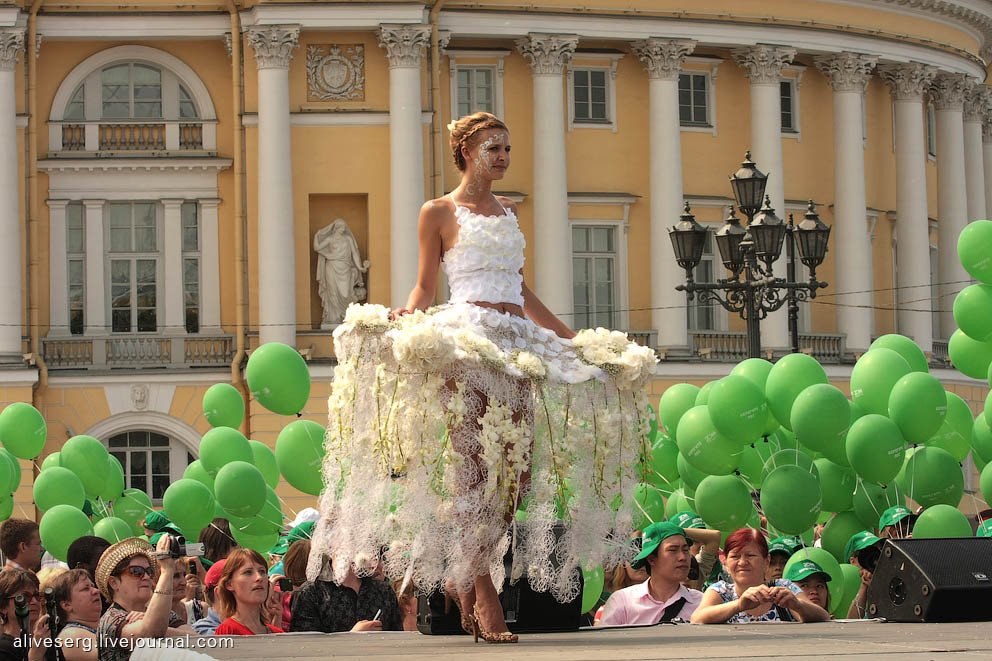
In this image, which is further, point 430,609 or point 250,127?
point 250,127

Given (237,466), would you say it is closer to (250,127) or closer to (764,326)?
(250,127)

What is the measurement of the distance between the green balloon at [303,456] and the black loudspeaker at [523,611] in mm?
8201

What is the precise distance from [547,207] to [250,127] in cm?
516

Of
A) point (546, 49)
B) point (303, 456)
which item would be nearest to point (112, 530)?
point (303, 456)

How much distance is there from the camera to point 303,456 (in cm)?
1731

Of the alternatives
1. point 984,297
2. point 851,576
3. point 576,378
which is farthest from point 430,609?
point 984,297

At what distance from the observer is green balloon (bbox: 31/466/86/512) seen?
17.3m

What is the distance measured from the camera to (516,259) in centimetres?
908

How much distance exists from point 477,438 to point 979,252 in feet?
23.1

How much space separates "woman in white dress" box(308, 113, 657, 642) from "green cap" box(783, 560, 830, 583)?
2.20 metres

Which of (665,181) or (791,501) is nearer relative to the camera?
(791,501)

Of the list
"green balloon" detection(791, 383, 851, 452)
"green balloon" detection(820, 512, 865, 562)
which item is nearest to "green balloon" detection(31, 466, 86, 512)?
"green balloon" detection(791, 383, 851, 452)

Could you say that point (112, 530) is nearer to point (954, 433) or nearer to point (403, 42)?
point (954, 433)

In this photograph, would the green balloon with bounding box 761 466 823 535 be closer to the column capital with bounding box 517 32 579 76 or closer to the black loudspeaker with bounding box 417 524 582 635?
the black loudspeaker with bounding box 417 524 582 635
